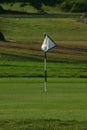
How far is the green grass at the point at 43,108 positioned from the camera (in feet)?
37.3

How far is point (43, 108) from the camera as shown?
14.5m

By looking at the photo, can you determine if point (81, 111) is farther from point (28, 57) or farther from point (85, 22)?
point (85, 22)

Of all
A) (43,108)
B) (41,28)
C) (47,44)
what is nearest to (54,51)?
(47,44)

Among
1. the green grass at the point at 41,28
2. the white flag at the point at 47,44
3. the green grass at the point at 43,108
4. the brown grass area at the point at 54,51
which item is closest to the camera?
the green grass at the point at 43,108

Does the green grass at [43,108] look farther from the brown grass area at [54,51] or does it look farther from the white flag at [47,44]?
the brown grass area at [54,51]

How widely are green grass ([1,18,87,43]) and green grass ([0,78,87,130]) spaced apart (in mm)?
43767

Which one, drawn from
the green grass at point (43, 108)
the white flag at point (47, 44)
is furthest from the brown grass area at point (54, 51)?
the green grass at point (43, 108)

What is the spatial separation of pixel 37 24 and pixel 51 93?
5438cm

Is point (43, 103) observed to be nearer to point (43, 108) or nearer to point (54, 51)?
point (43, 108)

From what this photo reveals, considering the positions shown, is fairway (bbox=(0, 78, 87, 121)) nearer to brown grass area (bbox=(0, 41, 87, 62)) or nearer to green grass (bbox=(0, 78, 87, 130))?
green grass (bbox=(0, 78, 87, 130))

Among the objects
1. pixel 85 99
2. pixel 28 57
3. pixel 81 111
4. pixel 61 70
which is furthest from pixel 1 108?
pixel 28 57

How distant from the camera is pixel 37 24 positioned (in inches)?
2862

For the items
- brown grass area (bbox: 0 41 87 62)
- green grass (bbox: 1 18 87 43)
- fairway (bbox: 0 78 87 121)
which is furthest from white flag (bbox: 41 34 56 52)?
green grass (bbox: 1 18 87 43)

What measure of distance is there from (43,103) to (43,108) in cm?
107
